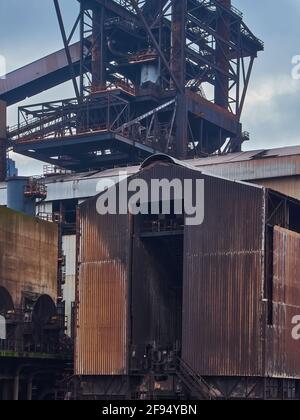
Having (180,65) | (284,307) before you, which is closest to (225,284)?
(284,307)

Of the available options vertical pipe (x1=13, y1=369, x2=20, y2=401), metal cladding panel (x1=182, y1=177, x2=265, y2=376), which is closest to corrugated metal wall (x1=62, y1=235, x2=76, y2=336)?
vertical pipe (x1=13, y1=369, x2=20, y2=401)

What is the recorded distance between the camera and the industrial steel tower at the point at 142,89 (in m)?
66.1

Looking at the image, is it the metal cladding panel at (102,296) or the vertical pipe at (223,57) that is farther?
the vertical pipe at (223,57)

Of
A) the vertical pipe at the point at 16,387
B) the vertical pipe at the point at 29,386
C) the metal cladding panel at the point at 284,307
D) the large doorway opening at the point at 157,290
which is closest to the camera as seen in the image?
the metal cladding panel at the point at 284,307

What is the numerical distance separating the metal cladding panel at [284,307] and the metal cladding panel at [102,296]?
6.35 metres

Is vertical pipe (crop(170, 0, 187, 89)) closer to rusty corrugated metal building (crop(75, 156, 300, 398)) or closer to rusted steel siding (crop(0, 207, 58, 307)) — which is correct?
rusted steel siding (crop(0, 207, 58, 307))

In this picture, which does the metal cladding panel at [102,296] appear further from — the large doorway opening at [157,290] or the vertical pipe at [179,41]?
the vertical pipe at [179,41]

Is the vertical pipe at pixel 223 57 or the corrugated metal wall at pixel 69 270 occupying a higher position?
the vertical pipe at pixel 223 57

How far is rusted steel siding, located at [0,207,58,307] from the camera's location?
51094mm

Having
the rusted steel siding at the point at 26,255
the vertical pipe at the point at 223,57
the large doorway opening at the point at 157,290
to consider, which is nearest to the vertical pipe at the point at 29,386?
the rusted steel siding at the point at 26,255

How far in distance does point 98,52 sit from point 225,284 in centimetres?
3203

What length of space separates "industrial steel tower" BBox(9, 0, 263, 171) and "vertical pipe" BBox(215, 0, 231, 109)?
0.23 feet

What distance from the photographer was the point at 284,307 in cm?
4138
